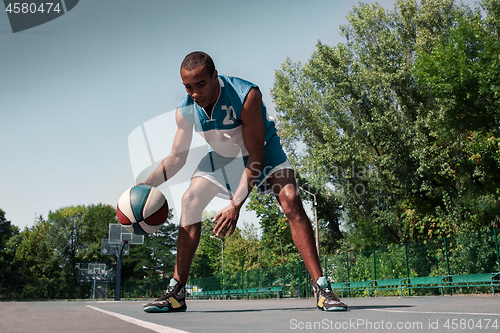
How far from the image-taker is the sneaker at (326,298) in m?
3.31

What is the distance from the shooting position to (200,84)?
343 centimetres

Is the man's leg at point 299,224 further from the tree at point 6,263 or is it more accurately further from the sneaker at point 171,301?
the tree at point 6,263

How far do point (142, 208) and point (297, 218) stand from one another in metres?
1.43

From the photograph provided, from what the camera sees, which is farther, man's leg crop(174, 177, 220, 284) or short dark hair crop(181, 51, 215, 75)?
man's leg crop(174, 177, 220, 284)

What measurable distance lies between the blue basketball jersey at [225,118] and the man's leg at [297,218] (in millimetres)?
401

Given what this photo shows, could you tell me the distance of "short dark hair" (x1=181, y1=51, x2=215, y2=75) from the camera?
3.38 meters

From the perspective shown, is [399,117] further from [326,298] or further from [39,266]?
[39,266]

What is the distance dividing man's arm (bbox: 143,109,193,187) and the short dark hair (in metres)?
0.77

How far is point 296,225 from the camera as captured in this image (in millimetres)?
3812

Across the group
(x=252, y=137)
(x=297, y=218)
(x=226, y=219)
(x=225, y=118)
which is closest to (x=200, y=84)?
(x=225, y=118)

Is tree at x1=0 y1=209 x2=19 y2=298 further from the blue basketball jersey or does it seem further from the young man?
the blue basketball jersey

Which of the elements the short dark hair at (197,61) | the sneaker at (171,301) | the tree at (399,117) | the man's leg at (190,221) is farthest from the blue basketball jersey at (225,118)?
the tree at (399,117)

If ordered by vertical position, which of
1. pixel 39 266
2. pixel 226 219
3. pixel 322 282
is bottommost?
pixel 39 266

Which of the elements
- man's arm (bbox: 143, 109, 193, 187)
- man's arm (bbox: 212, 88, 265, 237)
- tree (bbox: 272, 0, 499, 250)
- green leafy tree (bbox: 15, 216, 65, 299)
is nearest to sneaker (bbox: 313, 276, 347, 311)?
man's arm (bbox: 212, 88, 265, 237)
